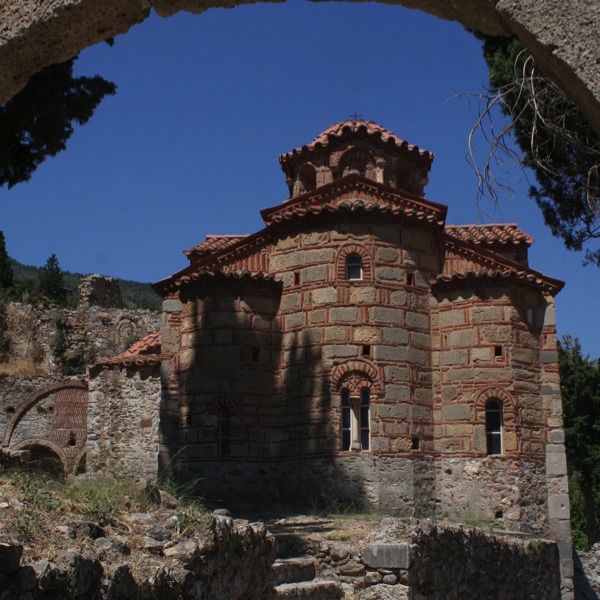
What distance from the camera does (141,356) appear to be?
875 inches

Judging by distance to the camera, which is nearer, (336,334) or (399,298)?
(336,334)

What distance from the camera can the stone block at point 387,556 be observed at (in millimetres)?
11305

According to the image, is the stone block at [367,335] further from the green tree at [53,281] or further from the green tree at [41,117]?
the green tree at [53,281]

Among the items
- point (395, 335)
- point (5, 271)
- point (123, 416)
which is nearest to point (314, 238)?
point (395, 335)

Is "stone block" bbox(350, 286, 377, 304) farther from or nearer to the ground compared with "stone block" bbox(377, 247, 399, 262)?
nearer to the ground

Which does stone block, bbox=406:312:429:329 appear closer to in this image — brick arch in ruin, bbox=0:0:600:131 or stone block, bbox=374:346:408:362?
stone block, bbox=374:346:408:362

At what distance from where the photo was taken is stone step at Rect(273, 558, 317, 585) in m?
10.9

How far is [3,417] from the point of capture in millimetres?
31234

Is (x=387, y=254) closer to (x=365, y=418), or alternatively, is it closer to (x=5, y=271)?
(x=365, y=418)

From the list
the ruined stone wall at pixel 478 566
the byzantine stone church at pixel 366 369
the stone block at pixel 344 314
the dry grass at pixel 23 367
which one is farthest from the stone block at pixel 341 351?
the dry grass at pixel 23 367

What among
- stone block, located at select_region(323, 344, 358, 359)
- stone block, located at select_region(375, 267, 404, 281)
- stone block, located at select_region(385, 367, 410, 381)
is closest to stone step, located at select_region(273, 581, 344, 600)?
stone block, located at select_region(385, 367, 410, 381)

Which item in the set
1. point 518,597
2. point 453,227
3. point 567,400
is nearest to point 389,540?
point 518,597

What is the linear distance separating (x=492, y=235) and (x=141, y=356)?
938cm

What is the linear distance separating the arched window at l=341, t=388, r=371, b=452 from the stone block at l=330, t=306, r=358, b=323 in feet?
4.74
